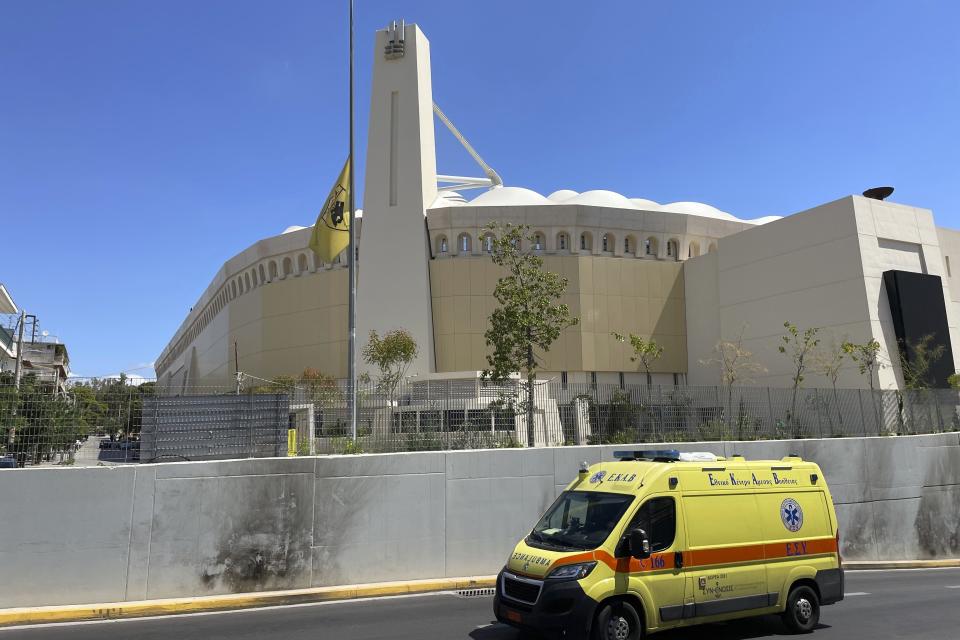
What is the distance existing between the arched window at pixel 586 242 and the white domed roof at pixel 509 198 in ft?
14.1

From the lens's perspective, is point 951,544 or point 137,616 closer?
point 137,616

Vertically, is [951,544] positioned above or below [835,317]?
below

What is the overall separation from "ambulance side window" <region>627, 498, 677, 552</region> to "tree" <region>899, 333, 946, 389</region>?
94.7 ft

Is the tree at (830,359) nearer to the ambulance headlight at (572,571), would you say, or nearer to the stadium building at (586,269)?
the stadium building at (586,269)

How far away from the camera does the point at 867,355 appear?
97.8 ft

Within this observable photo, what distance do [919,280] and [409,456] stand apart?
3203cm

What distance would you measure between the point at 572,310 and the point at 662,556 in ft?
117

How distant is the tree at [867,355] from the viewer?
28531mm

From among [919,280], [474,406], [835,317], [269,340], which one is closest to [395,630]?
[474,406]

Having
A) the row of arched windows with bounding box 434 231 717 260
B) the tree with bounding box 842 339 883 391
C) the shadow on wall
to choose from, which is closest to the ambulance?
the shadow on wall

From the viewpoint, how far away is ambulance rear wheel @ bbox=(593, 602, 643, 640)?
23.2ft

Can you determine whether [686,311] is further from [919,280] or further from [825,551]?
[825,551]

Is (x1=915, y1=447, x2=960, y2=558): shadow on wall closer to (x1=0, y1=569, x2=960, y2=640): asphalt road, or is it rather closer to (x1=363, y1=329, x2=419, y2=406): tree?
(x1=0, y1=569, x2=960, y2=640): asphalt road

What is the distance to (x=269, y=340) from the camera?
51219 millimetres
